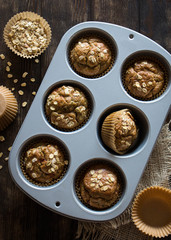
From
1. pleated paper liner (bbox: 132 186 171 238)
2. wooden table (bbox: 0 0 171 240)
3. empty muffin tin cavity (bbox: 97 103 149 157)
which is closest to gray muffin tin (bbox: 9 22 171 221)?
empty muffin tin cavity (bbox: 97 103 149 157)

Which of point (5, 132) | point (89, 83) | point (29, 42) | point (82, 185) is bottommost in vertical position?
point (82, 185)

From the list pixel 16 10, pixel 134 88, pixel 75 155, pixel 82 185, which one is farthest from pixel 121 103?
pixel 16 10

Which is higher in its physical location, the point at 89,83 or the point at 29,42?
the point at 29,42

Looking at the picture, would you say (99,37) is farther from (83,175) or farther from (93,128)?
(83,175)

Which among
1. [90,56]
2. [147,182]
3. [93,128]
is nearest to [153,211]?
[147,182]

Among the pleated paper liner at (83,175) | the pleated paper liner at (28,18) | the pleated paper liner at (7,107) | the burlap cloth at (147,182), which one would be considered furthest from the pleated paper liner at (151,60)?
the pleated paper liner at (7,107)

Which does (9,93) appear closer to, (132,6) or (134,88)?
(134,88)
